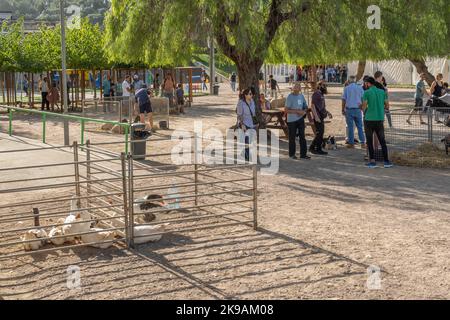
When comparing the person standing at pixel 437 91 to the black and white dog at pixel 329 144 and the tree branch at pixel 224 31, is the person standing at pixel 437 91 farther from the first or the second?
the tree branch at pixel 224 31

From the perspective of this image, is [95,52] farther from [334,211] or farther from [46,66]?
[334,211]

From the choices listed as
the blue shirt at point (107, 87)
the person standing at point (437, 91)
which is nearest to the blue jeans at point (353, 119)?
the person standing at point (437, 91)

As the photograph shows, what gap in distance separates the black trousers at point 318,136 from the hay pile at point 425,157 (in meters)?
1.74

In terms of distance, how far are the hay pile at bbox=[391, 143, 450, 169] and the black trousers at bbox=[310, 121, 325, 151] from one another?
68.7 inches

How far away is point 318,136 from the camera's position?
54.4ft

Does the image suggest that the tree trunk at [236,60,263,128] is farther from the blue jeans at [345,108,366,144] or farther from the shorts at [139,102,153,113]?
the blue jeans at [345,108,366,144]

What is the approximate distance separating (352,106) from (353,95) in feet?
1.11

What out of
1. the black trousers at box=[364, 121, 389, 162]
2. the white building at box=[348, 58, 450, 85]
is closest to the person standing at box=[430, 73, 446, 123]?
the black trousers at box=[364, 121, 389, 162]

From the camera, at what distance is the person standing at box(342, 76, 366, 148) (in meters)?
17.2

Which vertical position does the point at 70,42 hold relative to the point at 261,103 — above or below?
above

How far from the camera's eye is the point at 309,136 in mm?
20375

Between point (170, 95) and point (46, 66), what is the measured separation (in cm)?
715

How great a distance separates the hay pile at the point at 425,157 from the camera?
48.2 feet

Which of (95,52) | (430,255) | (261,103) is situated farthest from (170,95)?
(430,255)
